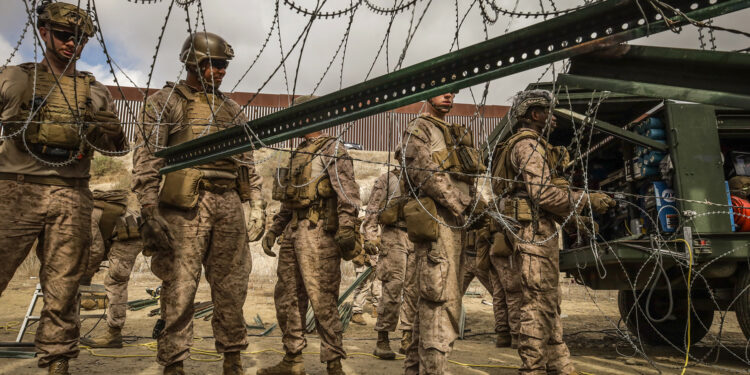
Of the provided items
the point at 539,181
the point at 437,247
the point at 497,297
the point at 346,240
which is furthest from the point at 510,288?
the point at 437,247

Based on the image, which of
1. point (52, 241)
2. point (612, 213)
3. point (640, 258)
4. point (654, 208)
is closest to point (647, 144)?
point (654, 208)

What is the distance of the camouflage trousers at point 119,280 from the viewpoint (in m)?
5.84

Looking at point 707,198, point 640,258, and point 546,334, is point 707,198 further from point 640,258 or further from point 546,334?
point 546,334

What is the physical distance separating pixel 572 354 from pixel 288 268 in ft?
10.8

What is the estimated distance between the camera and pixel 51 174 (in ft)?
11.4

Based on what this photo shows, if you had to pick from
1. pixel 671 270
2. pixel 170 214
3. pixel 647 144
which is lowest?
pixel 671 270

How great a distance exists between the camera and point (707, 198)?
4.84 meters

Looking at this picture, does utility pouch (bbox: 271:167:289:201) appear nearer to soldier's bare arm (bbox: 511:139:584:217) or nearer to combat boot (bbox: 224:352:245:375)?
combat boot (bbox: 224:352:245:375)

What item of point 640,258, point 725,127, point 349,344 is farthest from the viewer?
point 349,344

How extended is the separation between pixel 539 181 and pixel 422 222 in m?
1.28

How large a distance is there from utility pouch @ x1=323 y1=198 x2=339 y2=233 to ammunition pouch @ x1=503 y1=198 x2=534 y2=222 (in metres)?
1.43

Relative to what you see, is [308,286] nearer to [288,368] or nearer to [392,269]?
[288,368]

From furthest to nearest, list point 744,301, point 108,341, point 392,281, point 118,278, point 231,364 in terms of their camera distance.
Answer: point 118,278 < point 392,281 < point 108,341 < point 744,301 < point 231,364

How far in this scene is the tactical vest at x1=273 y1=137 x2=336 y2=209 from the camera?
4.50m
